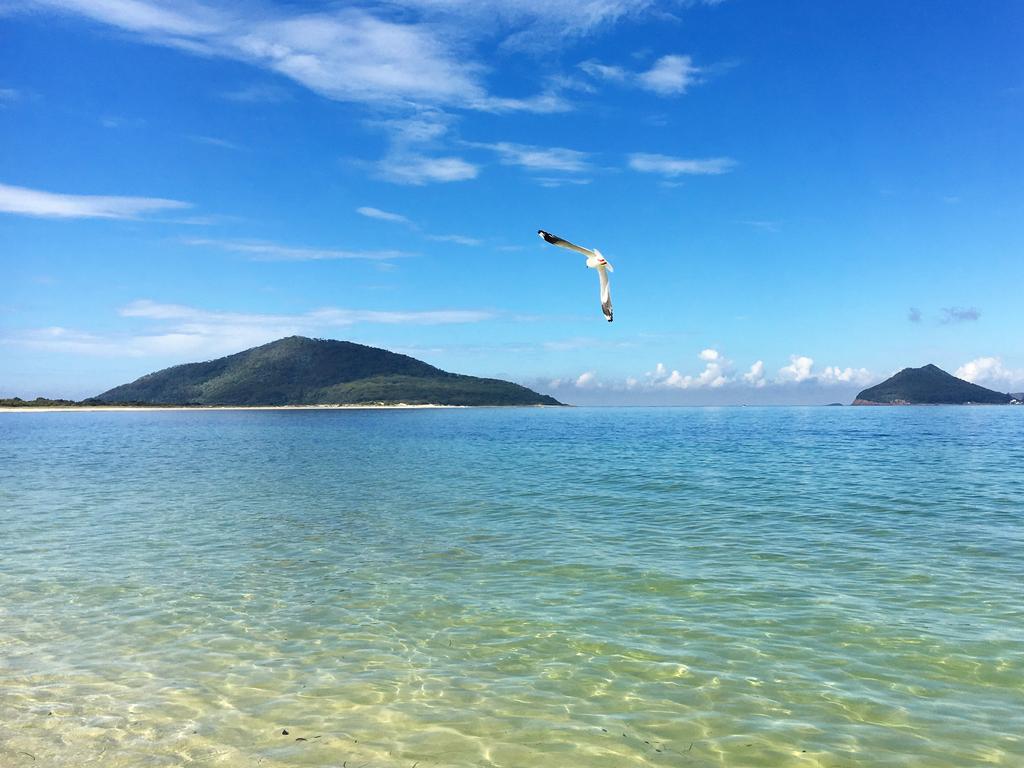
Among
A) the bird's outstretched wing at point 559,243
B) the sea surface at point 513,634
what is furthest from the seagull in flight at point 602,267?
the sea surface at point 513,634

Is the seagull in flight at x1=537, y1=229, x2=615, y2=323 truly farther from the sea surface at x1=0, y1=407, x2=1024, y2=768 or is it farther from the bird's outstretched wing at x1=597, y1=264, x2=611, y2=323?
the sea surface at x1=0, y1=407, x2=1024, y2=768

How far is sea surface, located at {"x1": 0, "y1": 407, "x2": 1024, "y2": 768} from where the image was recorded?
Answer: 9547 mm

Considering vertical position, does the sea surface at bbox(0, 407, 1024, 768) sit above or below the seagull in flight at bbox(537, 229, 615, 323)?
below

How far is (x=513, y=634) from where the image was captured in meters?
13.9

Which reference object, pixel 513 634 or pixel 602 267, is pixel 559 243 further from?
pixel 513 634

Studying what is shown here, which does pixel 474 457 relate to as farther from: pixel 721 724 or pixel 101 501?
pixel 721 724

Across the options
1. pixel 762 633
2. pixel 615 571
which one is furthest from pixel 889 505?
pixel 762 633

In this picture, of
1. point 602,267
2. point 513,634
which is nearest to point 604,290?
point 602,267

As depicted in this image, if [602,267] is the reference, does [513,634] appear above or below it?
below

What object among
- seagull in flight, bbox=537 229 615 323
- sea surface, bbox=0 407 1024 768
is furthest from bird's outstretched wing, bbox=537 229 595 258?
sea surface, bbox=0 407 1024 768

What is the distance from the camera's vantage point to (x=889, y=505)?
31.1 m

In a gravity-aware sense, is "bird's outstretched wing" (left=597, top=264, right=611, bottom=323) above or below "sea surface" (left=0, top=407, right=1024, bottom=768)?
above

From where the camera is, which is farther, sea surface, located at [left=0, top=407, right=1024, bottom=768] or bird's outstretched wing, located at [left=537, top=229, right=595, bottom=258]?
bird's outstretched wing, located at [left=537, top=229, right=595, bottom=258]

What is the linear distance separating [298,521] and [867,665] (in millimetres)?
21758
